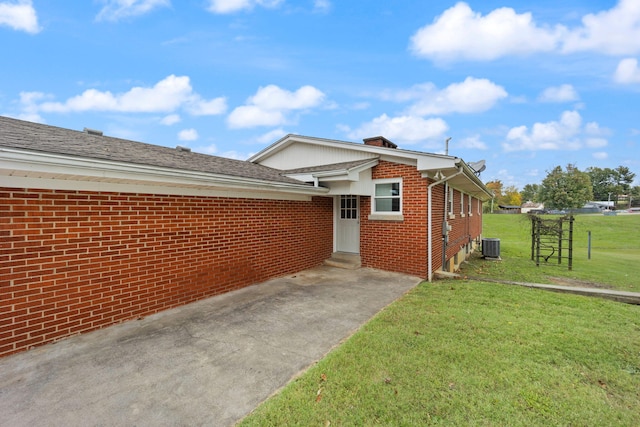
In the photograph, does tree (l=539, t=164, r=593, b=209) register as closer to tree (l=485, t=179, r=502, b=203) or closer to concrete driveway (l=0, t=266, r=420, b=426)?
tree (l=485, t=179, r=502, b=203)

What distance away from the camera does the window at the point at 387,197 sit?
26.0 feet

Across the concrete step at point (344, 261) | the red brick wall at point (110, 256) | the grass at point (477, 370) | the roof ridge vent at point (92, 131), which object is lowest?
the grass at point (477, 370)

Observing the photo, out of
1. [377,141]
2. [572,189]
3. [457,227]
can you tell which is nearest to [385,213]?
[377,141]

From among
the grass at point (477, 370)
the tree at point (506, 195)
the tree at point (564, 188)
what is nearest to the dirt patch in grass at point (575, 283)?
the grass at point (477, 370)

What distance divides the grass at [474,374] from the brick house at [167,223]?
10.6ft

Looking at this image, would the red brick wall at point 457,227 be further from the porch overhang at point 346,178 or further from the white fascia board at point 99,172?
the white fascia board at point 99,172

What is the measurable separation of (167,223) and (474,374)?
5.26m

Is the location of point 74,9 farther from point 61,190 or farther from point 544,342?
point 544,342

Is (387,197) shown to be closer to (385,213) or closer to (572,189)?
(385,213)

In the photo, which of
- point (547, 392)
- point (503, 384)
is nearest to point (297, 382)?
point (503, 384)

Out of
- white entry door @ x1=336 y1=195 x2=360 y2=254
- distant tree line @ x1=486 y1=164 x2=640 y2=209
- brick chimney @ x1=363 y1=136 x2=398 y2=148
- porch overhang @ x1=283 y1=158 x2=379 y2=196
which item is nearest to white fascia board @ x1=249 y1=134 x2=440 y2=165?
→ porch overhang @ x1=283 y1=158 x2=379 y2=196

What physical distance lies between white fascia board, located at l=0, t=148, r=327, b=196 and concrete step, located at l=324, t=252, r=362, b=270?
4.24m

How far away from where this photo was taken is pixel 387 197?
8.10 metres

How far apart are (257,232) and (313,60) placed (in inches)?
421
